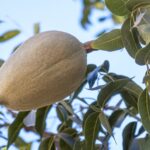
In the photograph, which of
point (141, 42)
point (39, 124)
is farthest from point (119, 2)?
point (39, 124)

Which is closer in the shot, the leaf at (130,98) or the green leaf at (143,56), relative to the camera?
the green leaf at (143,56)

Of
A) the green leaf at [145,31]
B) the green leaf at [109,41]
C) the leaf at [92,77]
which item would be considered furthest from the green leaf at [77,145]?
the green leaf at [145,31]

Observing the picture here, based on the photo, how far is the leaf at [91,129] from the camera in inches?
54.0

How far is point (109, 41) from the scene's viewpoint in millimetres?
1325

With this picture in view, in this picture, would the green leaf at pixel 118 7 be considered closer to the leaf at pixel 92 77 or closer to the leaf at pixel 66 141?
the leaf at pixel 92 77

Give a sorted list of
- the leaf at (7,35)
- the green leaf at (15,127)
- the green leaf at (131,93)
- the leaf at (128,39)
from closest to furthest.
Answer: the leaf at (128,39)
the green leaf at (131,93)
the green leaf at (15,127)
the leaf at (7,35)

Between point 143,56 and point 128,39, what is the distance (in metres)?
0.12

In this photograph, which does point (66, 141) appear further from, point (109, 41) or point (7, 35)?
point (7, 35)

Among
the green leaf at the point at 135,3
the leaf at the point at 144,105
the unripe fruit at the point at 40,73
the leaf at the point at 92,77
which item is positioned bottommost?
the leaf at the point at 144,105

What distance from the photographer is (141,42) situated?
4.35 ft

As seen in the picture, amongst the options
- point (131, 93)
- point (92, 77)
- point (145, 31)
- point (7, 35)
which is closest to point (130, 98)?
point (131, 93)

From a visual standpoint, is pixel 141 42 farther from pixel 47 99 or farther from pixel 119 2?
pixel 47 99

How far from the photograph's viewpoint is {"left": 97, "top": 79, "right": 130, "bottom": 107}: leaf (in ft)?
4.41

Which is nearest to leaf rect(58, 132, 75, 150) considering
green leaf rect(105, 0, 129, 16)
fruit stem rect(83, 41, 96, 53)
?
fruit stem rect(83, 41, 96, 53)
